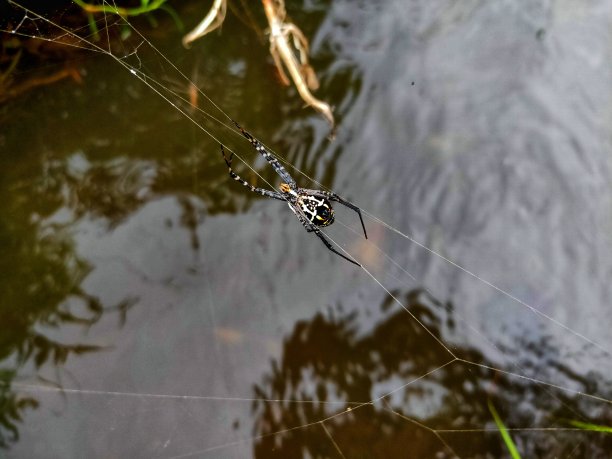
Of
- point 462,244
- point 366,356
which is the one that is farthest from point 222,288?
point 462,244

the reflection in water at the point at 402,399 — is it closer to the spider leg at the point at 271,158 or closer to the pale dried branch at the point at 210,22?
the spider leg at the point at 271,158

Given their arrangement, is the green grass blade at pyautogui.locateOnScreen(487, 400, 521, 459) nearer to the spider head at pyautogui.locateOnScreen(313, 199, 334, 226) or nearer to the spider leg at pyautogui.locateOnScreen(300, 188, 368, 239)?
the spider leg at pyautogui.locateOnScreen(300, 188, 368, 239)

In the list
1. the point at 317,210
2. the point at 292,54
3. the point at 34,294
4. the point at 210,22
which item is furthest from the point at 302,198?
the point at 34,294

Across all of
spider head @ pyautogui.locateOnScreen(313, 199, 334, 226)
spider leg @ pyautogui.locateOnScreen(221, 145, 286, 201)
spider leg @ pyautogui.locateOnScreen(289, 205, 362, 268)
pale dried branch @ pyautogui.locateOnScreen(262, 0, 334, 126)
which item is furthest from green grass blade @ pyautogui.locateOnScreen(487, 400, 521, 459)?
pale dried branch @ pyautogui.locateOnScreen(262, 0, 334, 126)

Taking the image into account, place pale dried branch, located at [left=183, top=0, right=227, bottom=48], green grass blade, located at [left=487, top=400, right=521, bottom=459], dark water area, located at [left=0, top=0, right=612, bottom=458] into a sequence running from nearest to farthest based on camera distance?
1. green grass blade, located at [left=487, top=400, right=521, bottom=459]
2. dark water area, located at [left=0, top=0, right=612, bottom=458]
3. pale dried branch, located at [left=183, top=0, right=227, bottom=48]

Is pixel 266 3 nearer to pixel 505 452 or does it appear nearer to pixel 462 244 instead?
pixel 462 244

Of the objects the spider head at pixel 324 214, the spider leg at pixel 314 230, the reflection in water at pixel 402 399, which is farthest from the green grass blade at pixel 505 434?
the spider head at pixel 324 214

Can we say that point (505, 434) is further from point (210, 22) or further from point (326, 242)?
→ point (210, 22)
